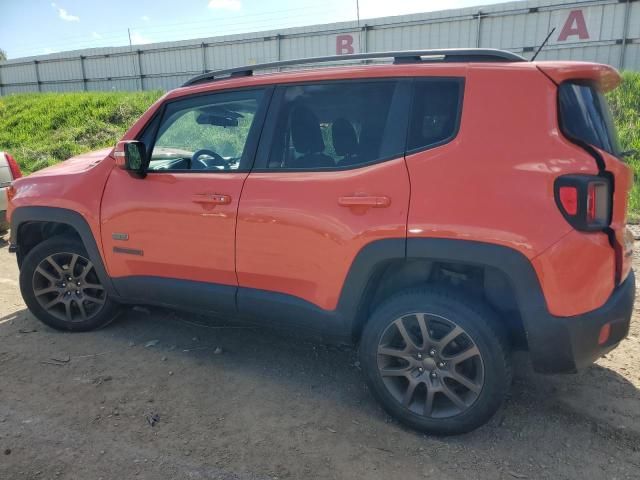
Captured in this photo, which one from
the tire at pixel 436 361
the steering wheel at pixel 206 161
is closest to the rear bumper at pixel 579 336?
the tire at pixel 436 361

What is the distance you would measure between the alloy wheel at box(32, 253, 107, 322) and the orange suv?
0.50m

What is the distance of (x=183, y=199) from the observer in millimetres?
3262

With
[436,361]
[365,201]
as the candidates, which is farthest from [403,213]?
[436,361]

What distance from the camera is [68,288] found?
4.00 metres

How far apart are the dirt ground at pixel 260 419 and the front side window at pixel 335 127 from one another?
55.6 inches

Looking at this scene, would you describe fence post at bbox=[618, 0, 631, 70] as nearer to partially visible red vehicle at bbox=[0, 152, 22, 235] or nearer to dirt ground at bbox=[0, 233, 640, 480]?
dirt ground at bbox=[0, 233, 640, 480]

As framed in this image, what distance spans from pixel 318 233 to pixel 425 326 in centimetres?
75

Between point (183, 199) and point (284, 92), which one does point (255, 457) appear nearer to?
point (183, 199)

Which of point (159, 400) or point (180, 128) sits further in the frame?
point (180, 128)

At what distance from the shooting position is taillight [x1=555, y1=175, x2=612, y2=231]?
88.5 inches

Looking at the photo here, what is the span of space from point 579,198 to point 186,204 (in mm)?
2233

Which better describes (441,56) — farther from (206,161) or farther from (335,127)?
(206,161)

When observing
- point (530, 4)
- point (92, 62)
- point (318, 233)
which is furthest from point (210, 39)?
point (318, 233)

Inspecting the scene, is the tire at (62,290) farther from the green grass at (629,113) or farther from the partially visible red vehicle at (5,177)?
the green grass at (629,113)
